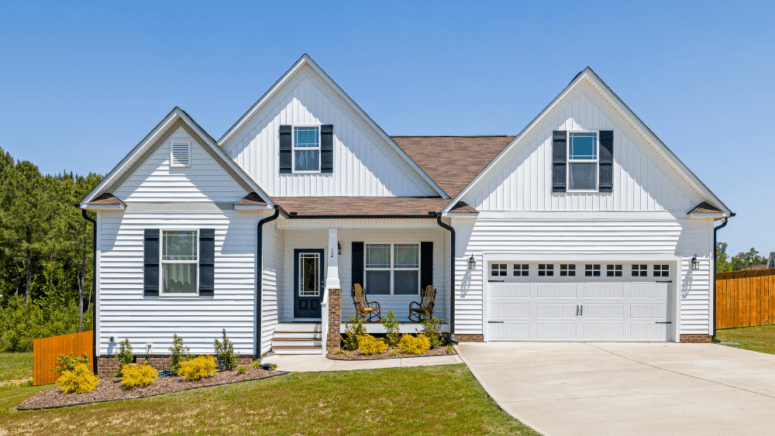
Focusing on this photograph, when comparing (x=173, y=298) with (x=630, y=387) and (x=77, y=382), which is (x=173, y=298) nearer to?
(x=77, y=382)

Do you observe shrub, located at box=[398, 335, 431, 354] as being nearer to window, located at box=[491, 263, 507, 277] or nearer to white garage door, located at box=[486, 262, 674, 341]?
white garage door, located at box=[486, 262, 674, 341]

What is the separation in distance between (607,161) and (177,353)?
11.4 m

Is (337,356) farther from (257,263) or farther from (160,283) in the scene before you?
(160,283)

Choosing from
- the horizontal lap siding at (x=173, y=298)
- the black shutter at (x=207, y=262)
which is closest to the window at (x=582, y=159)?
the horizontal lap siding at (x=173, y=298)

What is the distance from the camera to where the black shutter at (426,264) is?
15648mm

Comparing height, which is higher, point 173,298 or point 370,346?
point 173,298

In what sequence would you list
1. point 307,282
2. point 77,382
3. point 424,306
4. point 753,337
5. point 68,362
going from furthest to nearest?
1. point 753,337
2. point 307,282
3. point 424,306
4. point 68,362
5. point 77,382

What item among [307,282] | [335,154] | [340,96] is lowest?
[307,282]

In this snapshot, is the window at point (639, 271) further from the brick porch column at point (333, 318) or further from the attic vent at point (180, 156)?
the attic vent at point (180, 156)

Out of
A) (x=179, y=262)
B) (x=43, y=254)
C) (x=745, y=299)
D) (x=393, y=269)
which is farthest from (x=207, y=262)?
(x=43, y=254)

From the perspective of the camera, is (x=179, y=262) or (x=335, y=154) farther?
(x=335, y=154)

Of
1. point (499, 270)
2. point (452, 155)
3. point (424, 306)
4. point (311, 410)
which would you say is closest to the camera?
point (311, 410)


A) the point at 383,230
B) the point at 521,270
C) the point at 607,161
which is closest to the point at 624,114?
the point at 607,161

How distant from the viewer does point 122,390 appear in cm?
1125
